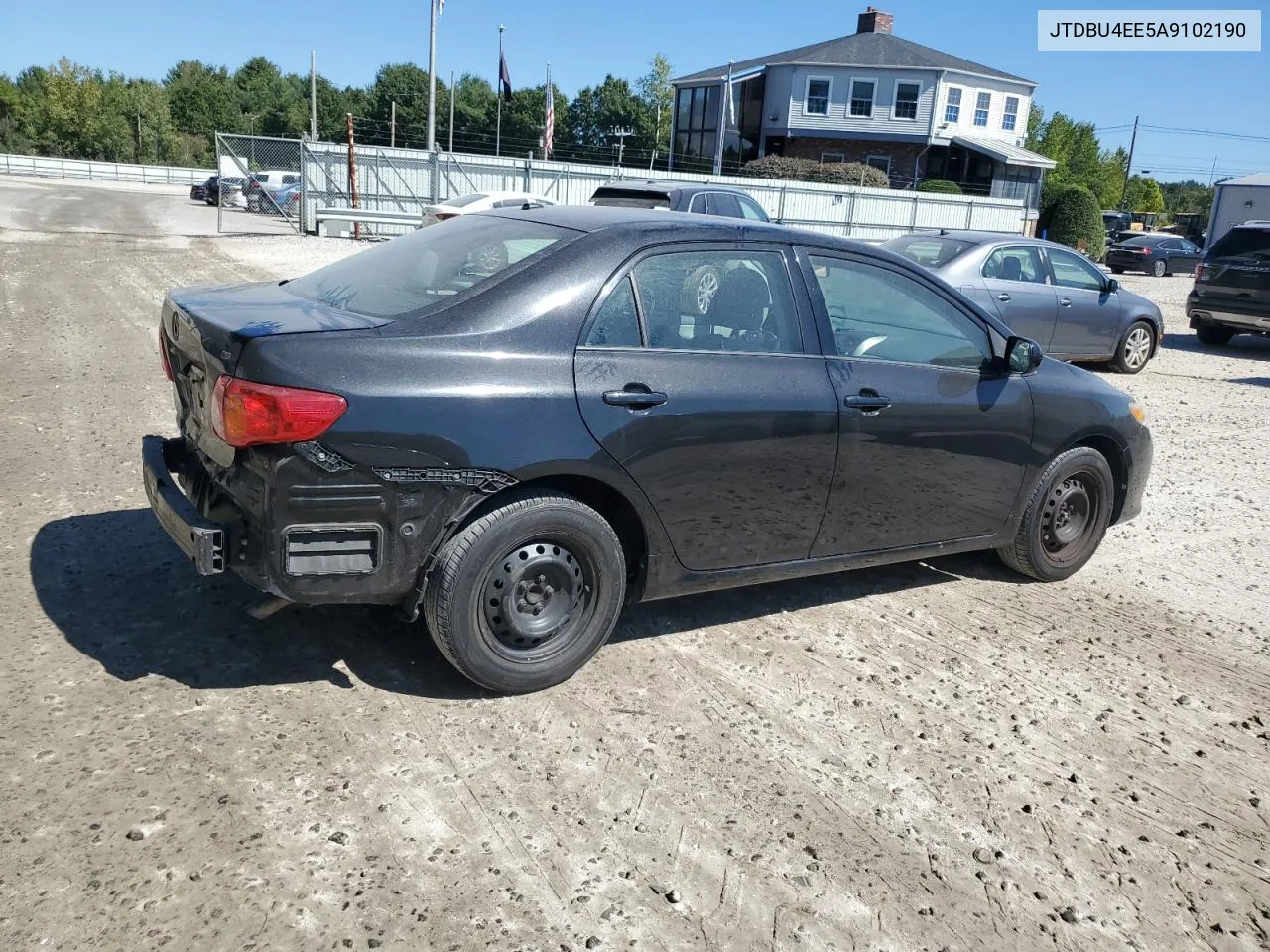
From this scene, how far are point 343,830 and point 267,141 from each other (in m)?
27.4

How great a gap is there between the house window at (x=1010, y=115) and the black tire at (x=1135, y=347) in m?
45.6

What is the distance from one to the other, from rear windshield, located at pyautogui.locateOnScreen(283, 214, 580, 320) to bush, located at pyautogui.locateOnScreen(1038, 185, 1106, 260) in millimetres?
35895

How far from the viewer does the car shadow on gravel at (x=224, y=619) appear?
3.80 meters

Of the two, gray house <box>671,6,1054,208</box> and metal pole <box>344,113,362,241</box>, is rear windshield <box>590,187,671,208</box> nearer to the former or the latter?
metal pole <box>344,113,362,241</box>

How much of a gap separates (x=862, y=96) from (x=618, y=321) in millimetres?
51265

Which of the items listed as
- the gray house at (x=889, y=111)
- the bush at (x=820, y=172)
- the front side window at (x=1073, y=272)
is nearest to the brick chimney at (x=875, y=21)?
the gray house at (x=889, y=111)

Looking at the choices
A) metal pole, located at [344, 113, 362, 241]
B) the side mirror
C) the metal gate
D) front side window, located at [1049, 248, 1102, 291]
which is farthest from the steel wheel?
metal pole, located at [344, 113, 362, 241]

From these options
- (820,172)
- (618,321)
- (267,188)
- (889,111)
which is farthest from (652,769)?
(889,111)

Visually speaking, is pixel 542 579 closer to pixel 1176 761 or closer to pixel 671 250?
pixel 671 250

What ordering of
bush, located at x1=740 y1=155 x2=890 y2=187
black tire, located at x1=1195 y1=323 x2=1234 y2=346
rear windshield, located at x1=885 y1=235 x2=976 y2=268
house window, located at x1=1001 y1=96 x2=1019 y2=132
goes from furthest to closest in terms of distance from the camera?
house window, located at x1=1001 y1=96 x2=1019 y2=132 → bush, located at x1=740 y1=155 x2=890 y2=187 → black tire, located at x1=1195 y1=323 x2=1234 y2=346 → rear windshield, located at x1=885 y1=235 x2=976 y2=268

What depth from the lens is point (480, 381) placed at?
135 inches

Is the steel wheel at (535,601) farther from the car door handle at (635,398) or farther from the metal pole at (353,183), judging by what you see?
the metal pole at (353,183)

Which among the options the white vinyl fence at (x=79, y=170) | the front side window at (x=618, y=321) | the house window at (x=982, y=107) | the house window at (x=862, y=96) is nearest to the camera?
the front side window at (x=618, y=321)

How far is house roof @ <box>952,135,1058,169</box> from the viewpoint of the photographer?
162 feet
